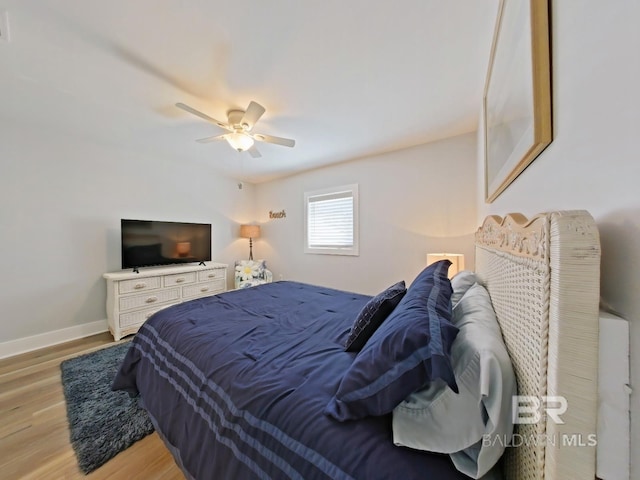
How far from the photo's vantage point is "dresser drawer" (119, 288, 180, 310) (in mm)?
2939

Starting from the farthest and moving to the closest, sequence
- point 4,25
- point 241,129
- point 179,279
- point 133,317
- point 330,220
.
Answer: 1. point 330,220
2. point 179,279
3. point 133,317
4. point 241,129
5. point 4,25

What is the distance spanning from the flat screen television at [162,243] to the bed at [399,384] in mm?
2324

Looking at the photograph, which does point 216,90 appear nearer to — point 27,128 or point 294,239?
point 27,128

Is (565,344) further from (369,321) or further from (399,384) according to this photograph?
(369,321)

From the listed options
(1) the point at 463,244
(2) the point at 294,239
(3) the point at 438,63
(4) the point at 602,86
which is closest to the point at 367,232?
(1) the point at 463,244

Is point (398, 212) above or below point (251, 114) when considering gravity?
below

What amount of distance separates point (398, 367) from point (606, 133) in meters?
0.73

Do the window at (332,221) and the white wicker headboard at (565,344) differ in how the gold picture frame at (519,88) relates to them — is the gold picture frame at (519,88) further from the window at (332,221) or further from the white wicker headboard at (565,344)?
the window at (332,221)

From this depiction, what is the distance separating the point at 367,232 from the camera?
354cm

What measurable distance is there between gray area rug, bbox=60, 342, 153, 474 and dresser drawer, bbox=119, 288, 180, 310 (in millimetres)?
785

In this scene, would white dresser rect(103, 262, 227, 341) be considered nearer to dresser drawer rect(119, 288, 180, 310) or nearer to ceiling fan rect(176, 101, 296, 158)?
dresser drawer rect(119, 288, 180, 310)

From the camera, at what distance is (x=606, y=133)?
1.58 feet

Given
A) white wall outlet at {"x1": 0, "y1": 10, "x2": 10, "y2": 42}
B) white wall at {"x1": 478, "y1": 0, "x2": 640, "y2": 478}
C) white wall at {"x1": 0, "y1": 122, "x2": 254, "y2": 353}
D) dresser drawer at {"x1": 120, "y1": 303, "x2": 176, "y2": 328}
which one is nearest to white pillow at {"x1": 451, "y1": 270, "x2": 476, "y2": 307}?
white wall at {"x1": 478, "y1": 0, "x2": 640, "y2": 478}

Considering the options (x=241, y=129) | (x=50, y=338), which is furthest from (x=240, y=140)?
(x=50, y=338)
